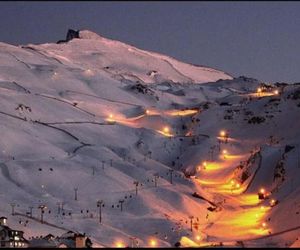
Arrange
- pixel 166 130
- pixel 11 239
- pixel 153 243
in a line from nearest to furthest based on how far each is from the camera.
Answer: pixel 11 239
pixel 153 243
pixel 166 130

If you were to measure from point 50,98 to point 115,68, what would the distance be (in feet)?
297

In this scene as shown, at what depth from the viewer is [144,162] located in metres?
75.6

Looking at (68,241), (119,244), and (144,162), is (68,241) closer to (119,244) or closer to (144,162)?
(119,244)

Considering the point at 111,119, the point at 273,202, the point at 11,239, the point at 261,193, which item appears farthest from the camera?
the point at 111,119

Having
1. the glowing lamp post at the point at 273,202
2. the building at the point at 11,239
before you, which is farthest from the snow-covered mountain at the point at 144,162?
the building at the point at 11,239

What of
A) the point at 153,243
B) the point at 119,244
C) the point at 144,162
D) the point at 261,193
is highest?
the point at 144,162

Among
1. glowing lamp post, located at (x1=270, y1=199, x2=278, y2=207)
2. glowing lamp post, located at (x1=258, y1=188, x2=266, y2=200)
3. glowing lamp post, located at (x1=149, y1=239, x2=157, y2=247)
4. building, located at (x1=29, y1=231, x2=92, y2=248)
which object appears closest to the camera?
building, located at (x1=29, y1=231, x2=92, y2=248)

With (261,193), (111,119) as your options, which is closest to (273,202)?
(261,193)

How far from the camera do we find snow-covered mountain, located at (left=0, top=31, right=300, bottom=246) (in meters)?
52.6

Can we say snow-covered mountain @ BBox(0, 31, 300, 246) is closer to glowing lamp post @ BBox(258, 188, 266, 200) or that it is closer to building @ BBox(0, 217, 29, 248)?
glowing lamp post @ BBox(258, 188, 266, 200)

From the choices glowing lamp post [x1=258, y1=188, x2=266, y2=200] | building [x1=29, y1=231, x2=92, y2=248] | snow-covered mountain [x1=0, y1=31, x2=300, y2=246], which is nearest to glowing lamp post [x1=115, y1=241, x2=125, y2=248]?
snow-covered mountain [x1=0, y1=31, x2=300, y2=246]

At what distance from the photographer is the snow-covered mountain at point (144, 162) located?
52625mm

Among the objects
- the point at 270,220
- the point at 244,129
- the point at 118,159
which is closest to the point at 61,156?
the point at 118,159

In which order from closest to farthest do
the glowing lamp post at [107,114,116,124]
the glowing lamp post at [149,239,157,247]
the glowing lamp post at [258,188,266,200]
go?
the glowing lamp post at [149,239,157,247], the glowing lamp post at [258,188,266,200], the glowing lamp post at [107,114,116,124]
